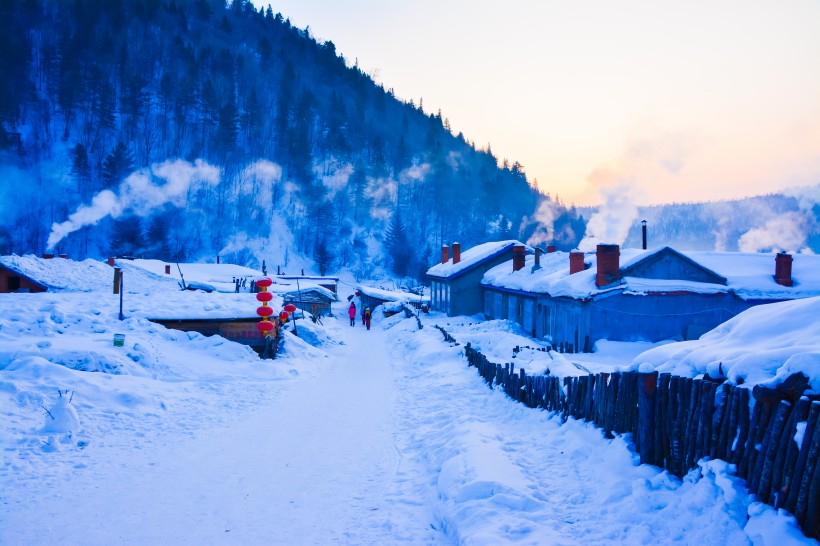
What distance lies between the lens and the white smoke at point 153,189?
87812 millimetres

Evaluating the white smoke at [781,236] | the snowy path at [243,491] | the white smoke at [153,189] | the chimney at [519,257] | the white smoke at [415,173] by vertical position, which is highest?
the white smoke at [415,173]

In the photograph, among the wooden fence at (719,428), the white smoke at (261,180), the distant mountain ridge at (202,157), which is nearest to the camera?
the wooden fence at (719,428)

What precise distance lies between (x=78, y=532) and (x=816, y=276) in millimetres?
31129

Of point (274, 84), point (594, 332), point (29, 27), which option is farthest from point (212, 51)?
point (594, 332)

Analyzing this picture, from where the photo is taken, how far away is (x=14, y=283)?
Answer: 31406 mm

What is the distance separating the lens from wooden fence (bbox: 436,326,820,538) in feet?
15.4

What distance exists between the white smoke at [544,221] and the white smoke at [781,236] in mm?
58974

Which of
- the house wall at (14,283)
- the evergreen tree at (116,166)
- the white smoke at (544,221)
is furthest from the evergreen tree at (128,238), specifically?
the white smoke at (544,221)

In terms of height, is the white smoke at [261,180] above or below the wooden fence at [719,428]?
above

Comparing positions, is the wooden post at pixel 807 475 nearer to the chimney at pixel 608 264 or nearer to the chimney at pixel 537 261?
the chimney at pixel 608 264

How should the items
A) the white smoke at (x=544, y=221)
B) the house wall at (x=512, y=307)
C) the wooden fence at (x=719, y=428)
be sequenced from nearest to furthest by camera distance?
1. the wooden fence at (x=719, y=428)
2. the house wall at (x=512, y=307)
3. the white smoke at (x=544, y=221)

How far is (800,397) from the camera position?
4965 mm

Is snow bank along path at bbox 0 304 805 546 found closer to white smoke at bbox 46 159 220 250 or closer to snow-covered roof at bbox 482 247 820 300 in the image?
snow-covered roof at bbox 482 247 820 300

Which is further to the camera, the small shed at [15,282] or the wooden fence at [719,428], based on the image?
the small shed at [15,282]
